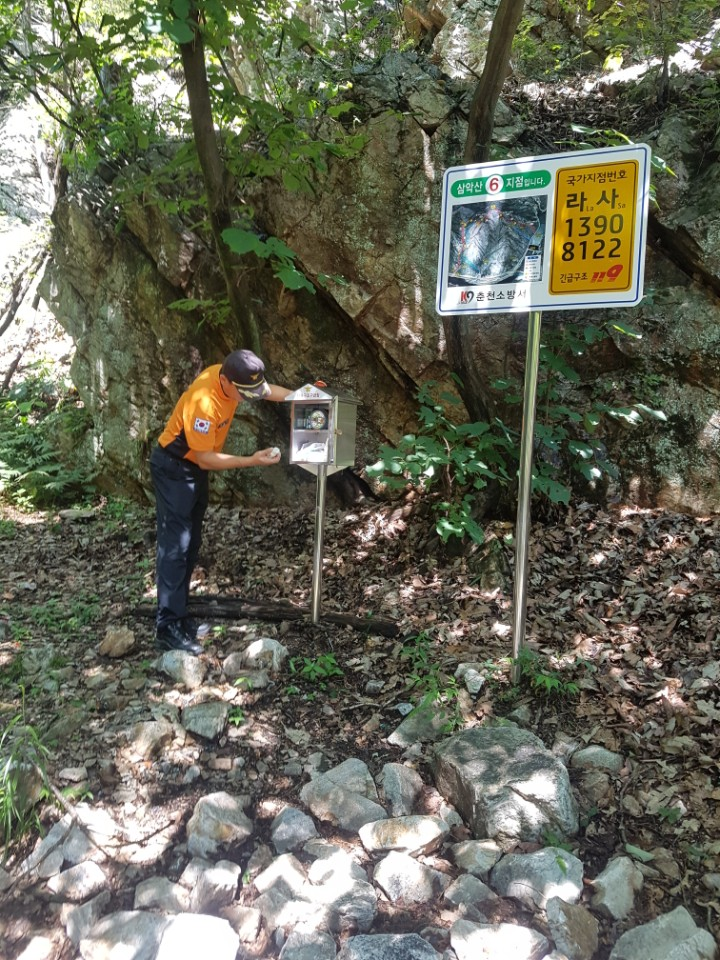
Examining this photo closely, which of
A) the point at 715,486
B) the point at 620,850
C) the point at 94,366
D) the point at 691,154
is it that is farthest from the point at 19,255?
the point at 620,850

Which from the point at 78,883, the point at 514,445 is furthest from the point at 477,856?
the point at 514,445

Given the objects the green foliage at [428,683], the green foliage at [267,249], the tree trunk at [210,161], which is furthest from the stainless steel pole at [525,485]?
the tree trunk at [210,161]

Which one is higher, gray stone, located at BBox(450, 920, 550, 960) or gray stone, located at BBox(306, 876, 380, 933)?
gray stone, located at BBox(450, 920, 550, 960)

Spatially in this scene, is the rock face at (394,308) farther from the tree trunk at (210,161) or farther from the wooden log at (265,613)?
the wooden log at (265,613)

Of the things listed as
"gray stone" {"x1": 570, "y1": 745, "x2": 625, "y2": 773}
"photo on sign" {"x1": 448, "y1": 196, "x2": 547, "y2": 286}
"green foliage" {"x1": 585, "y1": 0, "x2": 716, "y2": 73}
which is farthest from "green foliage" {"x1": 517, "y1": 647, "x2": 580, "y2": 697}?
"green foliage" {"x1": 585, "y1": 0, "x2": 716, "y2": 73}

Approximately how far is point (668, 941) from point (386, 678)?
209cm

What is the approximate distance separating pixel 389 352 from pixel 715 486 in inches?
124

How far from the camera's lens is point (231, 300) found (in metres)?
5.82

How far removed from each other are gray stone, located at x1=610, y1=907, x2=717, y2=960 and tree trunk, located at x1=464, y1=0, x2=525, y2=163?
4.93m

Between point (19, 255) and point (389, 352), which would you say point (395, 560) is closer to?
point (389, 352)

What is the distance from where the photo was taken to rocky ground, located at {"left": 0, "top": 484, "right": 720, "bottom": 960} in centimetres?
284

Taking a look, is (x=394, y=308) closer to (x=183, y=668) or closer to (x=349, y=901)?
(x=183, y=668)

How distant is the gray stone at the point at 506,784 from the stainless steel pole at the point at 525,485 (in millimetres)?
609

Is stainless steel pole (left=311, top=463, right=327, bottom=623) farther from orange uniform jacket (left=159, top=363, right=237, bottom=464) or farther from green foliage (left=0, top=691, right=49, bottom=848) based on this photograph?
green foliage (left=0, top=691, right=49, bottom=848)
